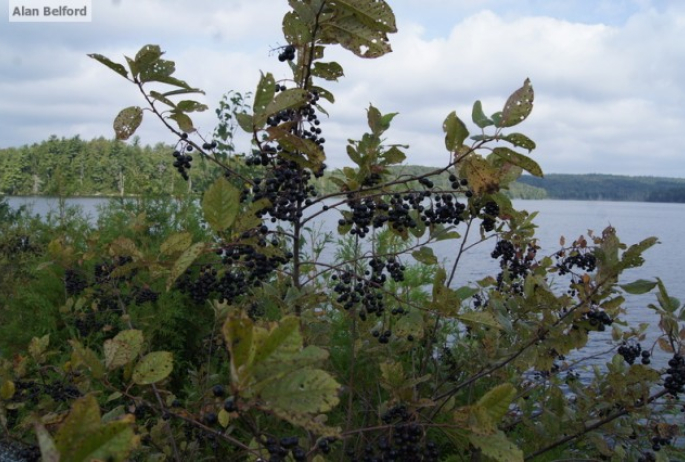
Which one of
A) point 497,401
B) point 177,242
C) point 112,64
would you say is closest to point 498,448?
point 497,401

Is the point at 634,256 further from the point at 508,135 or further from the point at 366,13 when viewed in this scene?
the point at 366,13

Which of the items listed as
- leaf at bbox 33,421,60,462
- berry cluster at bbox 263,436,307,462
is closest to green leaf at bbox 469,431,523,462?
berry cluster at bbox 263,436,307,462

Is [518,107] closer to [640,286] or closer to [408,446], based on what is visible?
[640,286]

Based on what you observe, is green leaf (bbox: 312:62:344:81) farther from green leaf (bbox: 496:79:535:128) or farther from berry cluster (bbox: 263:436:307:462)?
berry cluster (bbox: 263:436:307:462)

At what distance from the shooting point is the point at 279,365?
0.85 meters

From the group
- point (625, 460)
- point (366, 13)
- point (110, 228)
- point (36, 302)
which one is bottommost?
point (625, 460)

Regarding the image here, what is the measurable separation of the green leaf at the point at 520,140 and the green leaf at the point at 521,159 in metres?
0.03

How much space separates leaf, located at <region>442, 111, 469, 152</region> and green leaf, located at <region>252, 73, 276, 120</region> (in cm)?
62

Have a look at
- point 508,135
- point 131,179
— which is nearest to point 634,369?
point 508,135

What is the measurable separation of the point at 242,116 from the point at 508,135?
81cm

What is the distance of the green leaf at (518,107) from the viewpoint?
5.11ft

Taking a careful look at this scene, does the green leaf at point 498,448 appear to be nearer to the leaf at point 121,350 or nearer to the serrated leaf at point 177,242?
the leaf at point 121,350

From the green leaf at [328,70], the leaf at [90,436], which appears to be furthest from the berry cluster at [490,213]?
the leaf at [90,436]

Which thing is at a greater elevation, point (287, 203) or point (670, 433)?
point (287, 203)
